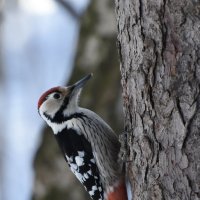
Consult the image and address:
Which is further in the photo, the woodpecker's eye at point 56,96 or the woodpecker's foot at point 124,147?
the woodpecker's eye at point 56,96

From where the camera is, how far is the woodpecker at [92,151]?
Answer: 143 inches

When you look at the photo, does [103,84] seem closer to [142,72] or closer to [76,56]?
[76,56]

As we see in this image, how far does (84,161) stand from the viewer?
12.1ft

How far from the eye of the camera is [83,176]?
371cm

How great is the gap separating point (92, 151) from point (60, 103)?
50cm

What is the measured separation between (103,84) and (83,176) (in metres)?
1.48

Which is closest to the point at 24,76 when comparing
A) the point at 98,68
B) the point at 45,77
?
the point at 45,77

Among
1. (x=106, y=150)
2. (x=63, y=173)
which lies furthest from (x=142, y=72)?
(x=63, y=173)

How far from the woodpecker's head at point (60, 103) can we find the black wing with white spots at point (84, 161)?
255 mm

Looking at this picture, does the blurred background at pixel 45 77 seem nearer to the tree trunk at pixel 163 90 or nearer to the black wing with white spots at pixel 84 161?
the black wing with white spots at pixel 84 161

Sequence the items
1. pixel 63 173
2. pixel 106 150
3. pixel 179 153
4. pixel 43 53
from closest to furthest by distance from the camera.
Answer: pixel 179 153 → pixel 106 150 → pixel 63 173 → pixel 43 53

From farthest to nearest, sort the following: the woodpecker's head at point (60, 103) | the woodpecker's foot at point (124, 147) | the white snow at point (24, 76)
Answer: the white snow at point (24, 76)
the woodpecker's head at point (60, 103)
the woodpecker's foot at point (124, 147)

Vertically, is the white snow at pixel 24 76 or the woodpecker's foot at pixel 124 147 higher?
the woodpecker's foot at pixel 124 147

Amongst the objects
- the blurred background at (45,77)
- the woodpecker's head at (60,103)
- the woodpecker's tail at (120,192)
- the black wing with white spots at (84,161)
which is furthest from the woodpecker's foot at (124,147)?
the blurred background at (45,77)
